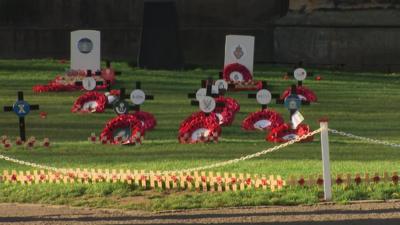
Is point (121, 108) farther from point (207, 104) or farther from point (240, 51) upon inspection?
point (240, 51)

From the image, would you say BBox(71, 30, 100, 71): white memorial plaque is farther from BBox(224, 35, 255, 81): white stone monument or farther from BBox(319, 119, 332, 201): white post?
BBox(319, 119, 332, 201): white post

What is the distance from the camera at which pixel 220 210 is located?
11945 millimetres

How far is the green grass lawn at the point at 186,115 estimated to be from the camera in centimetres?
1509

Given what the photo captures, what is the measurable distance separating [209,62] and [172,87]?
826 centimetres

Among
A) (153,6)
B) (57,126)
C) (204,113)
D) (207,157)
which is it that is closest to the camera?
(207,157)

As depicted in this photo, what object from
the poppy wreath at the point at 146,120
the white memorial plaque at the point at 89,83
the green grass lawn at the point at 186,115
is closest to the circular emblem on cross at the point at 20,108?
the green grass lawn at the point at 186,115

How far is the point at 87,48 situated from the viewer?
24594 millimetres

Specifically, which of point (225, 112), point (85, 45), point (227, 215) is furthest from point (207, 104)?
point (85, 45)

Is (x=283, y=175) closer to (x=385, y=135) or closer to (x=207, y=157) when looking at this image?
(x=207, y=157)

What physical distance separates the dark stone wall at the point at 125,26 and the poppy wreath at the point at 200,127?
16483 millimetres

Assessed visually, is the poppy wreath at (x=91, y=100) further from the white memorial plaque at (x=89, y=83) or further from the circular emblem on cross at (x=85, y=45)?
the circular emblem on cross at (x=85, y=45)

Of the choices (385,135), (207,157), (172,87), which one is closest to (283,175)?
(207,157)

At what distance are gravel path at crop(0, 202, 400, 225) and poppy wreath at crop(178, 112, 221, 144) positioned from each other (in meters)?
5.03

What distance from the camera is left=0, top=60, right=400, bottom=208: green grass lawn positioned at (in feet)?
49.5
